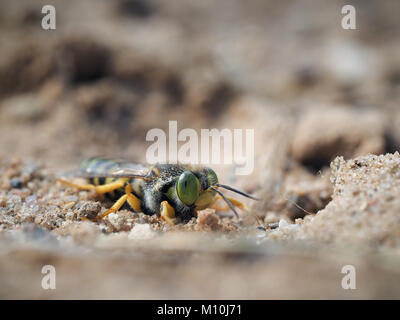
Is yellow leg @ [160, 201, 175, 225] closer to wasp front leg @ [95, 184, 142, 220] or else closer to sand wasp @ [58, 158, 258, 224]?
sand wasp @ [58, 158, 258, 224]

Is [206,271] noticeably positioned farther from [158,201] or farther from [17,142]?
[17,142]

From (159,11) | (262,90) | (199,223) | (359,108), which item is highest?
(159,11)

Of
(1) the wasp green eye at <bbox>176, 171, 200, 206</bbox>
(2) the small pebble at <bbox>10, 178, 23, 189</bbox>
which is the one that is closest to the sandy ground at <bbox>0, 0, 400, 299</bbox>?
(2) the small pebble at <bbox>10, 178, 23, 189</bbox>

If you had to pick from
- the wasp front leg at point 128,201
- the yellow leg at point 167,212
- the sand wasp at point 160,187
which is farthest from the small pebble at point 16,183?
the yellow leg at point 167,212

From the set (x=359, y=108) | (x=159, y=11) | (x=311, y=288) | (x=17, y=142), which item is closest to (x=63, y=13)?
(x=159, y=11)

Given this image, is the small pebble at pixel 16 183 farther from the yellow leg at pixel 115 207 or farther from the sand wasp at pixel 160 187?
the yellow leg at pixel 115 207

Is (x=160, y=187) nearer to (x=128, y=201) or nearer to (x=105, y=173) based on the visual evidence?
(x=128, y=201)
